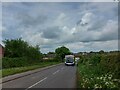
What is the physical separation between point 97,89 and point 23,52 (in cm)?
7068

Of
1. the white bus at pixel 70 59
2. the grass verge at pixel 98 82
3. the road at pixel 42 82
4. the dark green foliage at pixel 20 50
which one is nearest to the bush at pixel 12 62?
the dark green foliage at pixel 20 50

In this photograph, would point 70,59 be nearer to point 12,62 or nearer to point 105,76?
point 12,62

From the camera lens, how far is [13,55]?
84.7m

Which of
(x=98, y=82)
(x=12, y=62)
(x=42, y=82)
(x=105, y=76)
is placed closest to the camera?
(x=98, y=82)

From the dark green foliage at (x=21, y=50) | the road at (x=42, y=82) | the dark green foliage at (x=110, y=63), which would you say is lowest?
the road at (x=42, y=82)

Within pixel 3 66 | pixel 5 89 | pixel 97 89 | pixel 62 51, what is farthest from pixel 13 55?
pixel 62 51

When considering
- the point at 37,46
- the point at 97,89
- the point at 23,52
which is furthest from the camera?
the point at 37,46

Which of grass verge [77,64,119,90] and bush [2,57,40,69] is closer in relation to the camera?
grass verge [77,64,119,90]

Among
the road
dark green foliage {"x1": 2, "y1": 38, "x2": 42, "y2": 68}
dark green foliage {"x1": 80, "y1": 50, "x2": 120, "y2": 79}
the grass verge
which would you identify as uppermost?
dark green foliage {"x1": 2, "y1": 38, "x2": 42, "y2": 68}

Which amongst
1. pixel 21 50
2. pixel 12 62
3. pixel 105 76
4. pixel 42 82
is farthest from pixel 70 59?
pixel 105 76

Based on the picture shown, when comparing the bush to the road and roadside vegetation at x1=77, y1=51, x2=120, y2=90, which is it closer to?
roadside vegetation at x1=77, y1=51, x2=120, y2=90

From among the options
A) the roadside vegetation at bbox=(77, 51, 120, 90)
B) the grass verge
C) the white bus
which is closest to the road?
the roadside vegetation at bbox=(77, 51, 120, 90)

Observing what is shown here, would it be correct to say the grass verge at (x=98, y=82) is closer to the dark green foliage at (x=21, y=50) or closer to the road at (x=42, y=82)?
the road at (x=42, y=82)

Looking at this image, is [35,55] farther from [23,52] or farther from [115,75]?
[115,75]
